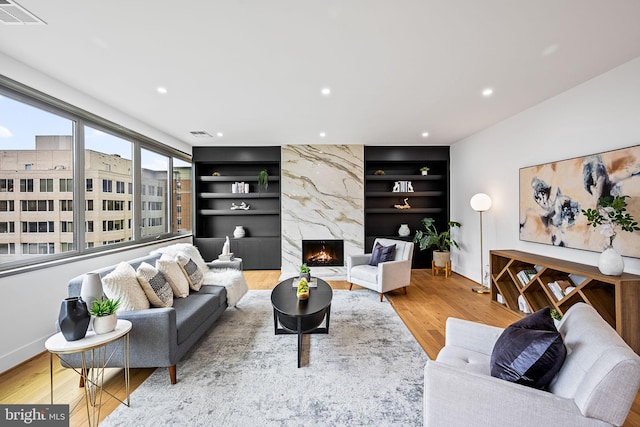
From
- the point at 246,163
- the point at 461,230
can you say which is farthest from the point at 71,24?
the point at 461,230

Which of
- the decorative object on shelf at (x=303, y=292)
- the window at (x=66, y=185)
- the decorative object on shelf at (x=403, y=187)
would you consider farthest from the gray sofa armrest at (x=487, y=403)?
→ the decorative object on shelf at (x=403, y=187)

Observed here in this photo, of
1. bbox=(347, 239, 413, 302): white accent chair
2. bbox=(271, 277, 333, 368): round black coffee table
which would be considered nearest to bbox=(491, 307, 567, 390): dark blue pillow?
bbox=(271, 277, 333, 368): round black coffee table

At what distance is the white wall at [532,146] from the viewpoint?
8.25 feet

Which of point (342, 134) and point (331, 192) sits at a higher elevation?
point (342, 134)

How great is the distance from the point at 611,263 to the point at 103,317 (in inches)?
162

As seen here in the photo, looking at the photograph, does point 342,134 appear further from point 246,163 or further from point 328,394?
point 328,394

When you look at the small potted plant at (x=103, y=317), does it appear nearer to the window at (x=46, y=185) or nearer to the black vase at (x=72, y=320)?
the black vase at (x=72, y=320)

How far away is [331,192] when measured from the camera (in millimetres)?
5508

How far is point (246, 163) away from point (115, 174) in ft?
8.59

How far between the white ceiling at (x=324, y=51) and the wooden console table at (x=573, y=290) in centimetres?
196

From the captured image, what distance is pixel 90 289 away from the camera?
5.98 feet

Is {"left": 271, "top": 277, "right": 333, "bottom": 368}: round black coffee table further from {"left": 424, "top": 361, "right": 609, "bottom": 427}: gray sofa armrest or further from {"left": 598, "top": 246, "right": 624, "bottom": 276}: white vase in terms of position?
{"left": 598, "top": 246, "right": 624, "bottom": 276}: white vase

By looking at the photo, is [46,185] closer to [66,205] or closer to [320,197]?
[66,205]

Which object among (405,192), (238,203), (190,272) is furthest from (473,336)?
(238,203)
